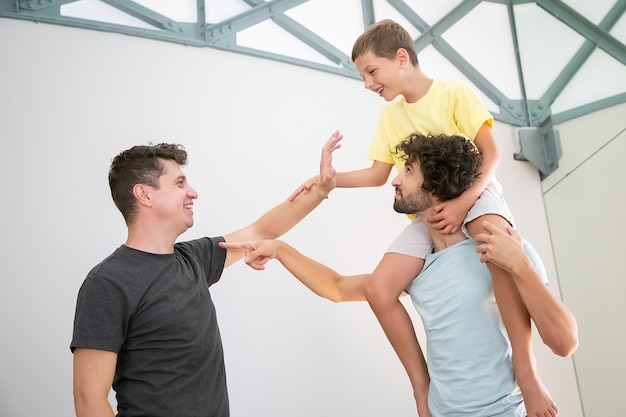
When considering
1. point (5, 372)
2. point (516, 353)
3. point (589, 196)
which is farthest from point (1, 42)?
point (589, 196)

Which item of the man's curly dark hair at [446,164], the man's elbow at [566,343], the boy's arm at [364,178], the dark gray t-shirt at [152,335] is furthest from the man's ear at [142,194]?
the man's elbow at [566,343]

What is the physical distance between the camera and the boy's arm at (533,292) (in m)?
1.90

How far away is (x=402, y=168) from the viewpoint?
258 cm

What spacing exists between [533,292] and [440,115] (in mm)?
870

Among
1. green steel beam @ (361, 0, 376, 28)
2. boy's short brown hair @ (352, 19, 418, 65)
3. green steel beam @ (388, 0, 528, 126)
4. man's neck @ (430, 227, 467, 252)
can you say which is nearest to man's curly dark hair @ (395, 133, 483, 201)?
man's neck @ (430, 227, 467, 252)

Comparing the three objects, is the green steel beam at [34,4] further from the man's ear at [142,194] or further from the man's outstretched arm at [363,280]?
the man's outstretched arm at [363,280]

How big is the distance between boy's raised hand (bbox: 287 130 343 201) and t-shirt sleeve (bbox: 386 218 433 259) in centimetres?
44

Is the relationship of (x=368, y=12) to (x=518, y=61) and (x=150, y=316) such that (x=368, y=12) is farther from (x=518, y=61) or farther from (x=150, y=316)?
(x=150, y=316)

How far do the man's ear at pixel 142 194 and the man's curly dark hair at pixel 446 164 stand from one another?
0.95 metres

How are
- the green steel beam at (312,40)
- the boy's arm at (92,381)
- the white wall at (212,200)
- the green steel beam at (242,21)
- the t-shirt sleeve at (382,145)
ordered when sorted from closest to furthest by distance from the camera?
the boy's arm at (92,381), the t-shirt sleeve at (382,145), the white wall at (212,200), the green steel beam at (242,21), the green steel beam at (312,40)

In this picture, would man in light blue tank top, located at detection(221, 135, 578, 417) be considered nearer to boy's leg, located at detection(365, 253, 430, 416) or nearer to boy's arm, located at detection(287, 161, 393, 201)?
boy's leg, located at detection(365, 253, 430, 416)

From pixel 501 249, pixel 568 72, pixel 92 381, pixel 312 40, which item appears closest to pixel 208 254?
pixel 92 381

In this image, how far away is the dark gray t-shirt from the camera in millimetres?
1965

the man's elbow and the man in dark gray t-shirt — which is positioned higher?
the man in dark gray t-shirt
